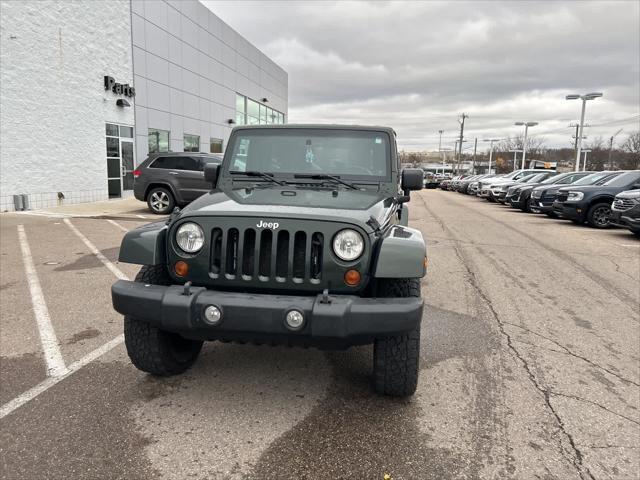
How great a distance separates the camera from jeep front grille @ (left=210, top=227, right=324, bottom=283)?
2.67 meters

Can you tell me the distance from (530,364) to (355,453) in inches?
73.7

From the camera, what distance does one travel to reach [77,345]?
3.92m

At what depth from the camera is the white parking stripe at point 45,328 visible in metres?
3.52

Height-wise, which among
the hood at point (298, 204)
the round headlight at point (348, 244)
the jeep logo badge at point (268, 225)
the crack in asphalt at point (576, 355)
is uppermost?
the hood at point (298, 204)

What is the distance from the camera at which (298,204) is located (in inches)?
119

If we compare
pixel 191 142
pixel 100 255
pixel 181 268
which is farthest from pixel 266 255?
pixel 191 142

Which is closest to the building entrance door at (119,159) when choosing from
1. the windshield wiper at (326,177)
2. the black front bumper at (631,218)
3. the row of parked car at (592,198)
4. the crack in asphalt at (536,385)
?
the crack in asphalt at (536,385)

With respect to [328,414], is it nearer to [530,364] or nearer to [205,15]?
[530,364]

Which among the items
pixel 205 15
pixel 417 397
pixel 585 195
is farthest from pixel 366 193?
pixel 205 15

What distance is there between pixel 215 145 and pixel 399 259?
24766mm

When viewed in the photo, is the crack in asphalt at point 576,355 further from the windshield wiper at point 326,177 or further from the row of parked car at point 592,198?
the row of parked car at point 592,198

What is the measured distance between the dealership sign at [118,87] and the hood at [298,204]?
15.3m

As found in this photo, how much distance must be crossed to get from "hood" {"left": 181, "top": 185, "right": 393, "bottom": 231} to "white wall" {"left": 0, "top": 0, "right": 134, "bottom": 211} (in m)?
12.8

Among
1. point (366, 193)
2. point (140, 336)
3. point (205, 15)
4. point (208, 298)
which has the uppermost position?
point (205, 15)
